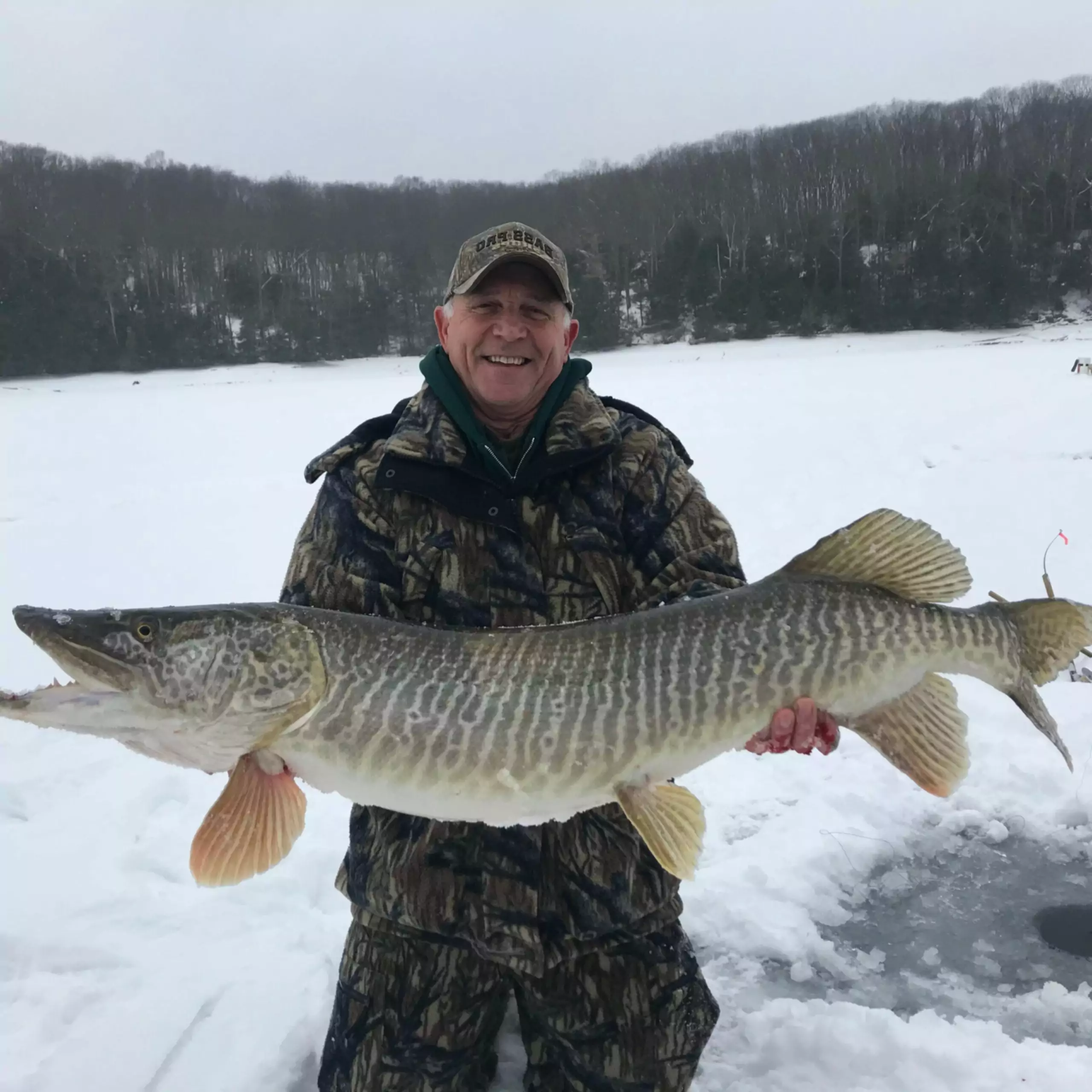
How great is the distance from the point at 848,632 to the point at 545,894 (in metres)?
0.99

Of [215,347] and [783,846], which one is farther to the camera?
[215,347]

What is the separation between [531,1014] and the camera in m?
2.23

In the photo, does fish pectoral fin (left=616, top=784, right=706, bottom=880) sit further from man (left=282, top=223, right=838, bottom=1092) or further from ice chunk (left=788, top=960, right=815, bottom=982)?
ice chunk (left=788, top=960, right=815, bottom=982)

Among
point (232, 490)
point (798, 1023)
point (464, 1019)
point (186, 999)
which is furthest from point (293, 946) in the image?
point (232, 490)

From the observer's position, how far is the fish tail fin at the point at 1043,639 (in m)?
2.00

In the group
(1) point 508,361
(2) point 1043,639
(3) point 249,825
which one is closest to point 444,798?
(3) point 249,825

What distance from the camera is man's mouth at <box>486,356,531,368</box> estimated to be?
222 cm

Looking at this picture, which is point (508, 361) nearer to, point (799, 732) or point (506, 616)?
point (506, 616)

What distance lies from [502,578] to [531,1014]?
1153 mm

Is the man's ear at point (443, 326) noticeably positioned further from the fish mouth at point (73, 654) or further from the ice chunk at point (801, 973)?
the ice chunk at point (801, 973)

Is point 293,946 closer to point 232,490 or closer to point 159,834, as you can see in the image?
point 159,834

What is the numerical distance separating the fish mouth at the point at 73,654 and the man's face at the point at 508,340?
109 centimetres

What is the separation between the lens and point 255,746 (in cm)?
187

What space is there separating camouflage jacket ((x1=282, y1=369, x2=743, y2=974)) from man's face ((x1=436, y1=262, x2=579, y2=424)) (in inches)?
4.6
